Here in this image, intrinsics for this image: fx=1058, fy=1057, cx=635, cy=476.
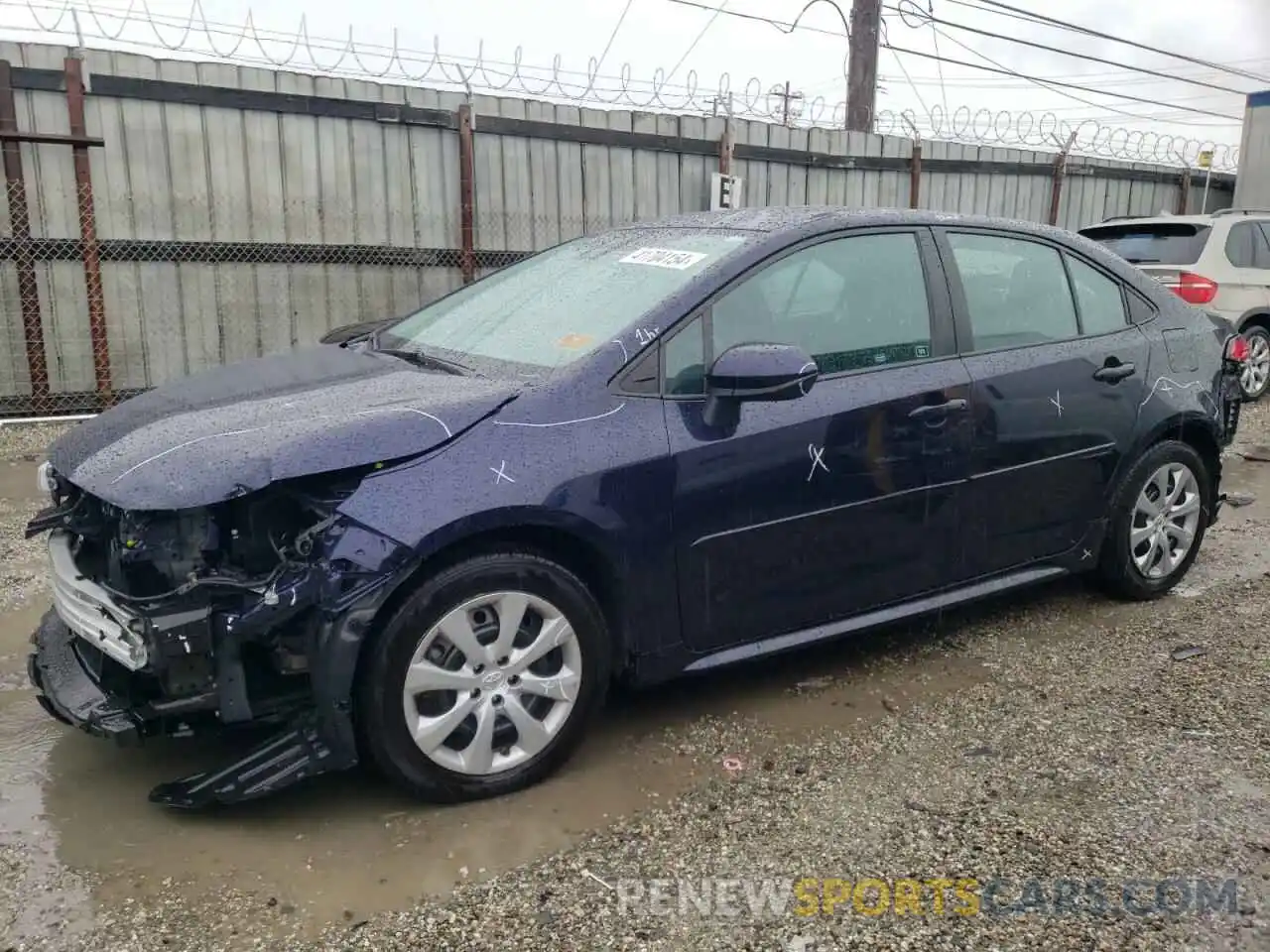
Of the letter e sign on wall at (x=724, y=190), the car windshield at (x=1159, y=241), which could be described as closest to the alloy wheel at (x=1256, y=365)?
the car windshield at (x=1159, y=241)

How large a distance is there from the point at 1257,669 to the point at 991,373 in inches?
57.4

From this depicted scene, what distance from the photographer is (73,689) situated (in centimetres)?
289

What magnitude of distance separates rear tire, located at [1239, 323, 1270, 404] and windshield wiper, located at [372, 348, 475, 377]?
28.2ft

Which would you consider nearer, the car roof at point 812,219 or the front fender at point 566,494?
the front fender at point 566,494

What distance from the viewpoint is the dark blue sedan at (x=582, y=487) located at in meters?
2.66

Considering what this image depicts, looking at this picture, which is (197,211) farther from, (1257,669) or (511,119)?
(1257,669)

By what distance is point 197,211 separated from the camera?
7.79 meters

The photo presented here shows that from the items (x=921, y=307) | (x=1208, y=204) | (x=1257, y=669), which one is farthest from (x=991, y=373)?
(x=1208, y=204)

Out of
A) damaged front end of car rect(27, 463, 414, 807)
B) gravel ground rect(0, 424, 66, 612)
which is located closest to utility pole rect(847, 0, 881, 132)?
gravel ground rect(0, 424, 66, 612)

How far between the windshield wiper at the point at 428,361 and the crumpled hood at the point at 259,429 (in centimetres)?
5

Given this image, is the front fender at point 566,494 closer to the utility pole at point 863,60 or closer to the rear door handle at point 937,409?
the rear door handle at point 937,409

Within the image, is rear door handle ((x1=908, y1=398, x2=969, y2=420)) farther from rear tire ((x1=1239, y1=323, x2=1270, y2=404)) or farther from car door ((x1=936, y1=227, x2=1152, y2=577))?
rear tire ((x1=1239, y1=323, x2=1270, y2=404))

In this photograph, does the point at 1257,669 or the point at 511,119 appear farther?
the point at 511,119

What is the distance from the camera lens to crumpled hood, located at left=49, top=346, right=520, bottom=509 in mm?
2605
